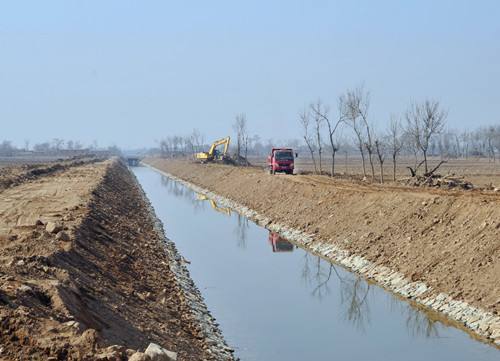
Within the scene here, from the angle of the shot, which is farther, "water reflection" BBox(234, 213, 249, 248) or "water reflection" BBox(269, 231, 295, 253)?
"water reflection" BBox(234, 213, 249, 248)

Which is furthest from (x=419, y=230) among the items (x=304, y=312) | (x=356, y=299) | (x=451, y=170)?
(x=451, y=170)

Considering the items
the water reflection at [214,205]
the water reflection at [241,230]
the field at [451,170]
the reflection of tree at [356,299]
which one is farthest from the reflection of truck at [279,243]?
the field at [451,170]

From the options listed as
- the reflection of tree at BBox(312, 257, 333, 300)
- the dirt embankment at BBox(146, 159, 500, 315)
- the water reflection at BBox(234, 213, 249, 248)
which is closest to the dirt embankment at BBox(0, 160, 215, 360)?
the reflection of tree at BBox(312, 257, 333, 300)

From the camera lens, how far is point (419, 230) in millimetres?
19844

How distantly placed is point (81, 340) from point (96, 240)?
1101 centimetres

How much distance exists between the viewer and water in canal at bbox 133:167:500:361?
12.8 meters

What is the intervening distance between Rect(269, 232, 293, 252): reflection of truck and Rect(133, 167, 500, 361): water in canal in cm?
5

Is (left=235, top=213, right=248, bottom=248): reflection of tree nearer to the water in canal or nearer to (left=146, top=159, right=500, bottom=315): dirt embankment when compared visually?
the water in canal

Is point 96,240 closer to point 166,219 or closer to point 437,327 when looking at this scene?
point 437,327

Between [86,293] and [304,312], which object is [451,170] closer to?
[304,312]

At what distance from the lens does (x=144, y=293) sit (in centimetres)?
1433

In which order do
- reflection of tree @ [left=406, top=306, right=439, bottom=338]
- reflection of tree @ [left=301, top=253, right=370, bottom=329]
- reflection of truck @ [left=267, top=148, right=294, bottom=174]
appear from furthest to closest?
reflection of truck @ [left=267, top=148, right=294, bottom=174], reflection of tree @ [left=301, top=253, right=370, bottom=329], reflection of tree @ [left=406, top=306, right=439, bottom=338]

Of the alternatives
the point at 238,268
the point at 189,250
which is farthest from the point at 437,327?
the point at 189,250

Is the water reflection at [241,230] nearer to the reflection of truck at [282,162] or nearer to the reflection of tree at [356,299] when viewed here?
the reflection of tree at [356,299]
